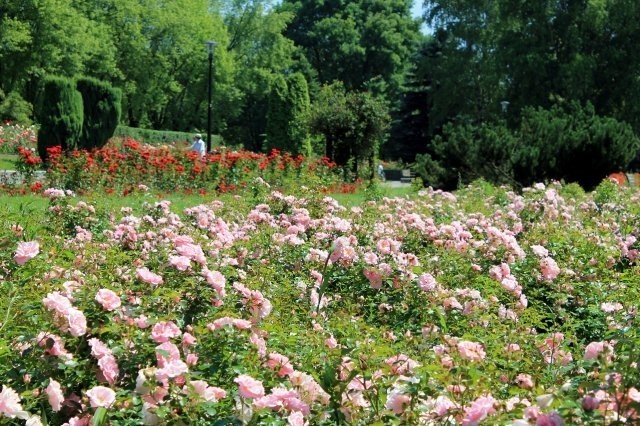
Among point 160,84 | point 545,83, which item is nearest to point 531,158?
point 545,83

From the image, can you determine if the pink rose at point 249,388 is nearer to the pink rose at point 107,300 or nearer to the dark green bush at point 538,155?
the pink rose at point 107,300

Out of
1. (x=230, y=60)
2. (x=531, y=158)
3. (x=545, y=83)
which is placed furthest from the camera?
(x=230, y=60)

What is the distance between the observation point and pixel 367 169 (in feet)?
68.4

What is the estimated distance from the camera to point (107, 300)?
94.3 inches

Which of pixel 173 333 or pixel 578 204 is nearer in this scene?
pixel 173 333

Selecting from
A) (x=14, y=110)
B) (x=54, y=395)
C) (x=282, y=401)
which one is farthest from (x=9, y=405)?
(x=14, y=110)

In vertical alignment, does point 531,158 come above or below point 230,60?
below

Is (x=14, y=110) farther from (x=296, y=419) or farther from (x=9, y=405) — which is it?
(x=296, y=419)

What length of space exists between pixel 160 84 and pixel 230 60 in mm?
5336

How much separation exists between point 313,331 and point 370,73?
47.6 metres

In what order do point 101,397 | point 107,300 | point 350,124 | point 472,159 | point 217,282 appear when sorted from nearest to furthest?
point 101,397
point 107,300
point 217,282
point 472,159
point 350,124

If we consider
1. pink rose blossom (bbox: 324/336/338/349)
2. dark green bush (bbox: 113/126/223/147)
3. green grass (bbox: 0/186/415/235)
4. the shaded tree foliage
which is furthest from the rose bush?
dark green bush (bbox: 113/126/223/147)

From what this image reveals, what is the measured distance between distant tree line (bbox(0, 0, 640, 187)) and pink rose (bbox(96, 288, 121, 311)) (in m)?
12.3

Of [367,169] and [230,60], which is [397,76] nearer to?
[230,60]
